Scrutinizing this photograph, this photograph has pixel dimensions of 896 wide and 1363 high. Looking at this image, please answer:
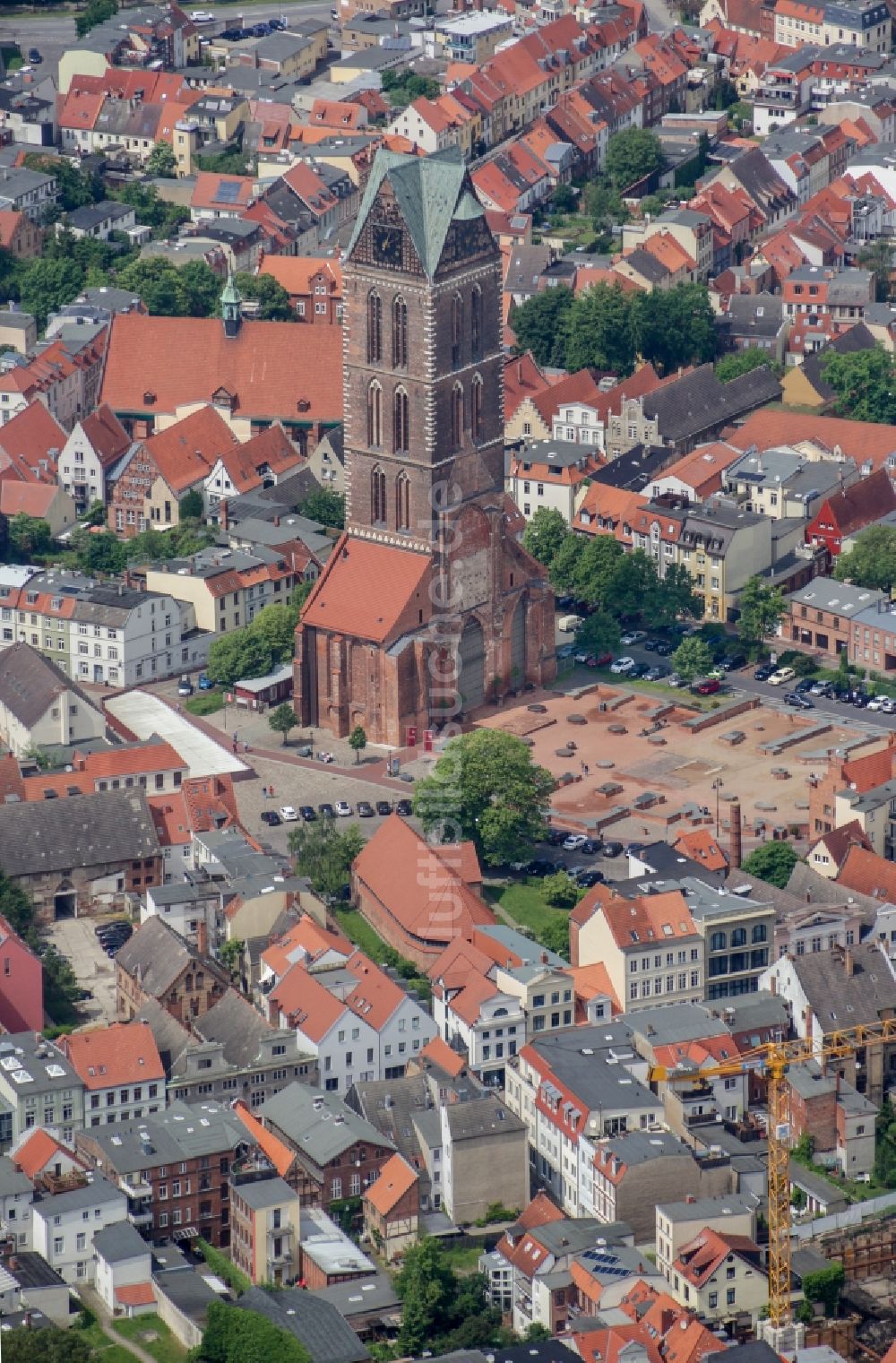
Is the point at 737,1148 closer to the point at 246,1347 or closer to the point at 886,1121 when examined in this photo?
the point at 886,1121

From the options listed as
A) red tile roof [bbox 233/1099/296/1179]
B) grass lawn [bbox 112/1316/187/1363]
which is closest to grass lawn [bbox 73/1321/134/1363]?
grass lawn [bbox 112/1316/187/1363]

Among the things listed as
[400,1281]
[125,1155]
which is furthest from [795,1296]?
[125,1155]

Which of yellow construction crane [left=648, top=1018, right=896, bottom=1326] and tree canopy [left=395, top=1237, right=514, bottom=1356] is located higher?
yellow construction crane [left=648, top=1018, right=896, bottom=1326]

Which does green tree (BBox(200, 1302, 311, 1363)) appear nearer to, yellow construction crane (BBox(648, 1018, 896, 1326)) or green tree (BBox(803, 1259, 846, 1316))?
yellow construction crane (BBox(648, 1018, 896, 1326))

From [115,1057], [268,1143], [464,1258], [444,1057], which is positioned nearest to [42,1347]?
[268,1143]

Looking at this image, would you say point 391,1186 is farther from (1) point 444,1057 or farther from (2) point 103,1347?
(2) point 103,1347

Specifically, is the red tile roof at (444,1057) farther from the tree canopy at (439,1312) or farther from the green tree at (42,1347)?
the green tree at (42,1347)
